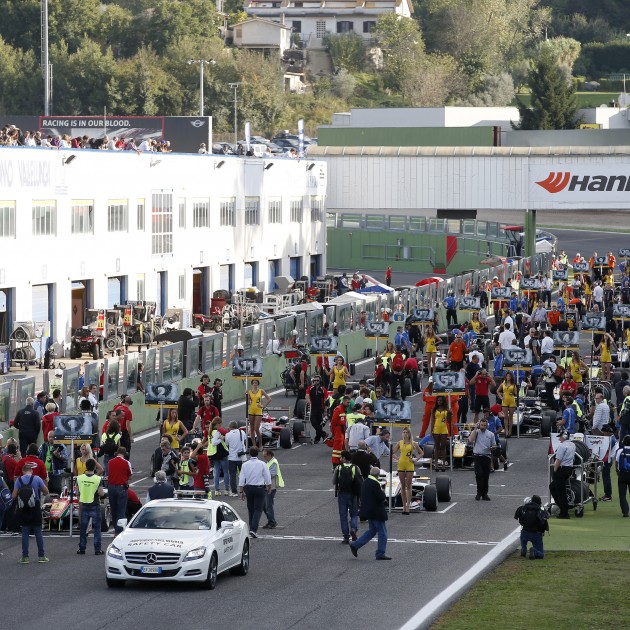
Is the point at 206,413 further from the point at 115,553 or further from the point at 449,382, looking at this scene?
the point at 115,553

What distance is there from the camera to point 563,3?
616 ft

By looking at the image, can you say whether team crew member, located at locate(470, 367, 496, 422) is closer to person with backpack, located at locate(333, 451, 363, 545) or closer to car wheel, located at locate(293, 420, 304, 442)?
car wheel, located at locate(293, 420, 304, 442)

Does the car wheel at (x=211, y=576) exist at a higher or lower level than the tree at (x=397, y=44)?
lower

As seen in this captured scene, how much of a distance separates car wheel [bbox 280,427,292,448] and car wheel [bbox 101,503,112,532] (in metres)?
9.32

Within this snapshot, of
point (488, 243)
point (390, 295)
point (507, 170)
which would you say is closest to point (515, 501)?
point (390, 295)

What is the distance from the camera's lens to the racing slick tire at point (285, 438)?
112ft

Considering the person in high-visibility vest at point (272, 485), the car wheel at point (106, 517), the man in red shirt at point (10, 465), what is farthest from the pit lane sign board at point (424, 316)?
the man in red shirt at point (10, 465)

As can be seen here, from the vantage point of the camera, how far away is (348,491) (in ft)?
77.7

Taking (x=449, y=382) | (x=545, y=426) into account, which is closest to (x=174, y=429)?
(x=449, y=382)

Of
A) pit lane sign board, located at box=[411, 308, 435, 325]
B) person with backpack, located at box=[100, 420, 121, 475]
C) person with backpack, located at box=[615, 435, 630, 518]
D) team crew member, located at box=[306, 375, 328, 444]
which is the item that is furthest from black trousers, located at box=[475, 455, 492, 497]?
pit lane sign board, located at box=[411, 308, 435, 325]

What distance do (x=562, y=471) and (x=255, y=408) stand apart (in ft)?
27.7

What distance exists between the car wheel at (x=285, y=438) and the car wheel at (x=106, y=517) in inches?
367

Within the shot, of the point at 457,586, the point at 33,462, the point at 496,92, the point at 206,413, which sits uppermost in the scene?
the point at 496,92

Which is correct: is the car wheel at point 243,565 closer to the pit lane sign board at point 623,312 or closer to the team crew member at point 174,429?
the team crew member at point 174,429
